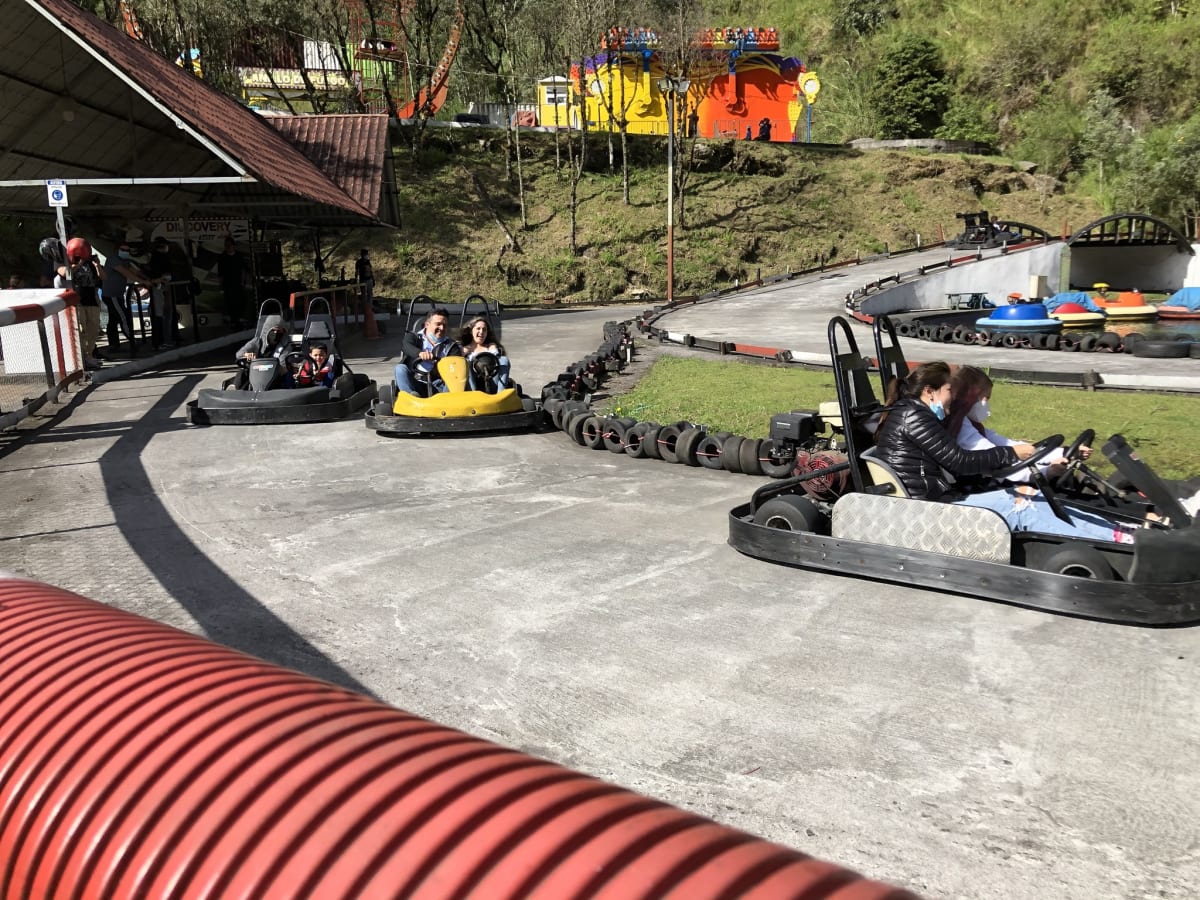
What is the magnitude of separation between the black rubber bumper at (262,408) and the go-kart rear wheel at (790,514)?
6328mm

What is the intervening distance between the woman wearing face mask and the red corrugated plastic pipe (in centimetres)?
368

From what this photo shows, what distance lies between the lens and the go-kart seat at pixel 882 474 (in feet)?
17.4

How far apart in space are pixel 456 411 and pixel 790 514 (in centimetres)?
484

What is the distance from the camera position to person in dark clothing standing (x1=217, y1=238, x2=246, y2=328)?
20578 millimetres

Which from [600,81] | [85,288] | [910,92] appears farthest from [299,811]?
[910,92]

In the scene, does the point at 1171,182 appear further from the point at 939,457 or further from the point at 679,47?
the point at 939,457

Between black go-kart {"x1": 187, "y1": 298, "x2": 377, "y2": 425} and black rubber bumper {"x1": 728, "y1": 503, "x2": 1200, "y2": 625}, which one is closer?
black rubber bumper {"x1": 728, "y1": 503, "x2": 1200, "y2": 625}

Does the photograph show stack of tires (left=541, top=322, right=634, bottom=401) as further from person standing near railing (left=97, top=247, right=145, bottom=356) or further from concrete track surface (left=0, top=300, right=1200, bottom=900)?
person standing near railing (left=97, top=247, right=145, bottom=356)

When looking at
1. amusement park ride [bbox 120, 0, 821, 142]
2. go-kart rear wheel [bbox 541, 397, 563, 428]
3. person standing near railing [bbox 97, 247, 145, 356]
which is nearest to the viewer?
go-kart rear wheel [bbox 541, 397, 563, 428]

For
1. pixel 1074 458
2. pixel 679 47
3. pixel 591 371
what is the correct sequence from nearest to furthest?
1. pixel 1074 458
2. pixel 591 371
3. pixel 679 47

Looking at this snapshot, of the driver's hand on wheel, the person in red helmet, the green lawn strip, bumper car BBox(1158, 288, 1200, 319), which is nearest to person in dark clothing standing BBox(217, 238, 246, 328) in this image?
the person in red helmet

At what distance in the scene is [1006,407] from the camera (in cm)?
1024

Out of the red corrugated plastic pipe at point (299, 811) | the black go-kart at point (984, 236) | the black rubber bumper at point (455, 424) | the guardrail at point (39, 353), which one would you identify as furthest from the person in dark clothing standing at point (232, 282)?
the black go-kart at point (984, 236)

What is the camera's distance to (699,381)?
41.9ft
